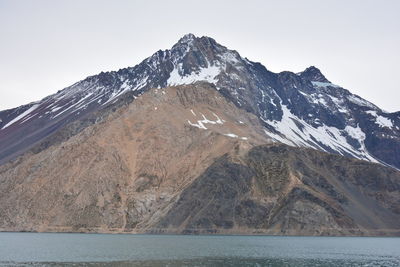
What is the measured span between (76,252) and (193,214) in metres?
93.9

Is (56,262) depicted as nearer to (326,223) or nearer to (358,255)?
(358,255)

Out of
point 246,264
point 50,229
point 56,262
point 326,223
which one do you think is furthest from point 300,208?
point 56,262

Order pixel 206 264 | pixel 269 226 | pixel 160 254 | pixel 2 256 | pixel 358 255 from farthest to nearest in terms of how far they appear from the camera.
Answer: pixel 269 226
pixel 358 255
pixel 160 254
pixel 2 256
pixel 206 264

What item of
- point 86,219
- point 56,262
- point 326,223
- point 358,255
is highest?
point 56,262

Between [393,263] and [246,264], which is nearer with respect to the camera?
[246,264]

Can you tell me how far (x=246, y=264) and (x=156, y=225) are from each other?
110384mm

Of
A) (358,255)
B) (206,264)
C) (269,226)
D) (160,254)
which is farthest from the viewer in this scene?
(269,226)

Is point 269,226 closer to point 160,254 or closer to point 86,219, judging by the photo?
point 86,219

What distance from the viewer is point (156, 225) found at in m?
194

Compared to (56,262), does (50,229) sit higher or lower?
lower

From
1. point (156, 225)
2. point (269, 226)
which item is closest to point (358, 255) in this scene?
point (269, 226)

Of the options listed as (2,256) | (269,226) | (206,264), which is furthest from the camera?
(269,226)

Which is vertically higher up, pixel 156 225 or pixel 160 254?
pixel 160 254

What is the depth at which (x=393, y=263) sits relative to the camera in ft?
316
